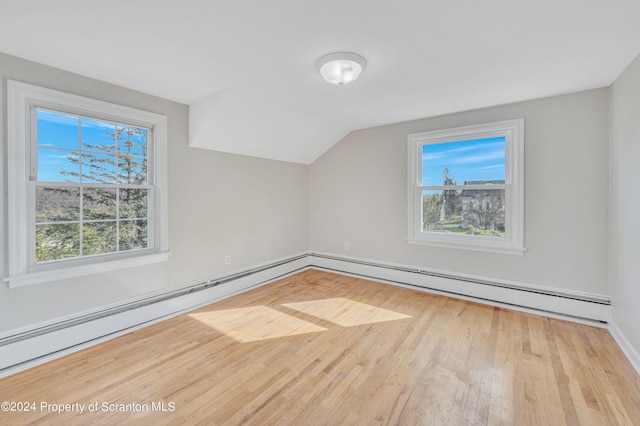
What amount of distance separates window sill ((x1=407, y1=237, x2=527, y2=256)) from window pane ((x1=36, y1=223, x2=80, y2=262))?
384 cm

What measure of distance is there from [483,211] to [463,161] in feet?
2.29

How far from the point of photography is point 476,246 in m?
3.52

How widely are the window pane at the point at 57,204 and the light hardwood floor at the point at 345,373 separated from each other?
1180 millimetres

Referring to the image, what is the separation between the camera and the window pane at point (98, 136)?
2551mm

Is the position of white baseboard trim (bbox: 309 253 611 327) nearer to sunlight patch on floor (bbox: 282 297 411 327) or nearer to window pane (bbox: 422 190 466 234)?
window pane (bbox: 422 190 466 234)

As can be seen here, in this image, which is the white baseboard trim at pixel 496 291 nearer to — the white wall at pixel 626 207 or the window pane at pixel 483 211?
the white wall at pixel 626 207

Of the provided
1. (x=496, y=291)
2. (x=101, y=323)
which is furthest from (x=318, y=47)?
(x=496, y=291)

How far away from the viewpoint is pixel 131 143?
113 inches

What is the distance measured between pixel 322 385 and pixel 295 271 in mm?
2911

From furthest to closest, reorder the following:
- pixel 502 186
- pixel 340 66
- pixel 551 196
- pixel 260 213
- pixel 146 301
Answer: pixel 260 213, pixel 502 186, pixel 551 196, pixel 146 301, pixel 340 66

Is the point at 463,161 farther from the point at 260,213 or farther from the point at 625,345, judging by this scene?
the point at 260,213

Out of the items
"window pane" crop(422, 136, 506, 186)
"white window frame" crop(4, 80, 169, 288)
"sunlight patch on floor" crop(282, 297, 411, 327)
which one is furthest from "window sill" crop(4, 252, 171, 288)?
"window pane" crop(422, 136, 506, 186)

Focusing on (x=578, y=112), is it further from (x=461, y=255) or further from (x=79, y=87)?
(x=79, y=87)

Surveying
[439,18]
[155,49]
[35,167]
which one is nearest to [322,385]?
[439,18]
